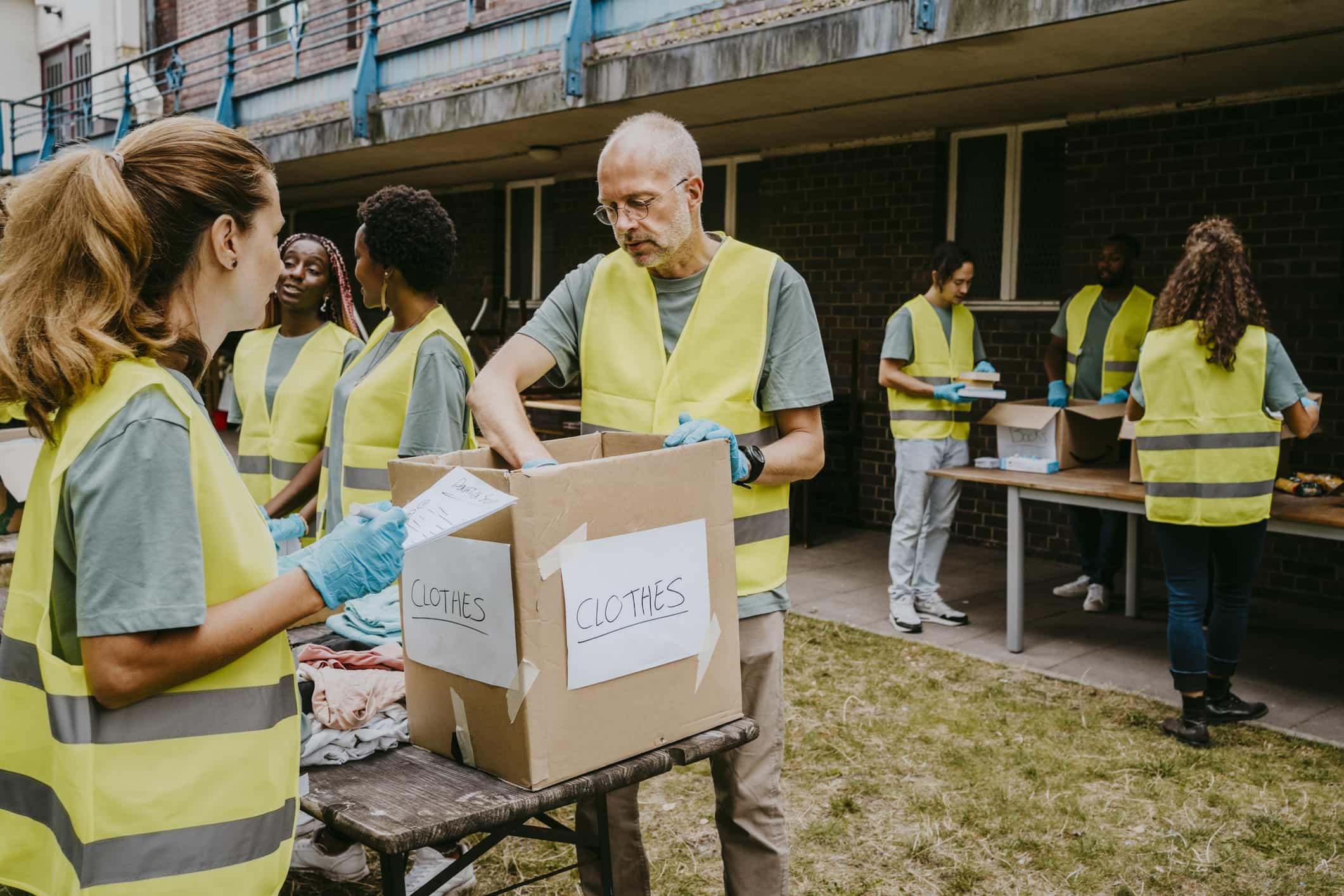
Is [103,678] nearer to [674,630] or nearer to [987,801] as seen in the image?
[674,630]

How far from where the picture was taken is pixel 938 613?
20.4 feet

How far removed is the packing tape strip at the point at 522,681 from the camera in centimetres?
162

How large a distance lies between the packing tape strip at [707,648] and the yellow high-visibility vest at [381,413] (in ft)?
4.71

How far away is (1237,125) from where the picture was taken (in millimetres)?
6641

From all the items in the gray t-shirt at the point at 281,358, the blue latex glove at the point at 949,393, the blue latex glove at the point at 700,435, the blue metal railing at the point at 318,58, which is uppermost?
the blue metal railing at the point at 318,58

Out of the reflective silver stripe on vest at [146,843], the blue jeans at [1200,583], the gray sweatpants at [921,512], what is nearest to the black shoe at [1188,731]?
the blue jeans at [1200,583]

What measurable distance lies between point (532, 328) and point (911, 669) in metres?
3.55

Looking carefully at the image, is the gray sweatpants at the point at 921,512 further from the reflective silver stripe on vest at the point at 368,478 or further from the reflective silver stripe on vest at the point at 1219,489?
the reflective silver stripe on vest at the point at 368,478

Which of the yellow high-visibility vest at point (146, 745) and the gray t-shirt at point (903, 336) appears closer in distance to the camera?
the yellow high-visibility vest at point (146, 745)

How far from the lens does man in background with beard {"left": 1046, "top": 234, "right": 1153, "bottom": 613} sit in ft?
21.4

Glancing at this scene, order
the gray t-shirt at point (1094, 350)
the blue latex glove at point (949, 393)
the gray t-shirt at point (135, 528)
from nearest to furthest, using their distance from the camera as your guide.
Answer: the gray t-shirt at point (135, 528), the blue latex glove at point (949, 393), the gray t-shirt at point (1094, 350)

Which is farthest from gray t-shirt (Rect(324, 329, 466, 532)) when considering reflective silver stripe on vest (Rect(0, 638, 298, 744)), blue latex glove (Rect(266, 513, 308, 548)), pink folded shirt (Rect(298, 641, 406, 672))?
reflective silver stripe on vest (Rect(0, 638, 298, 744))

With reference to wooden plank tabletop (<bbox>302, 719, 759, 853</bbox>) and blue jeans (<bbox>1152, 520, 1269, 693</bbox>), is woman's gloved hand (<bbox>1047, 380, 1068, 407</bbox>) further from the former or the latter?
wooden plank tabletop (<bbox>302, 719, 759, 853</bbox>)

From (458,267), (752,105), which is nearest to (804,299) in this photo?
(752,105)
